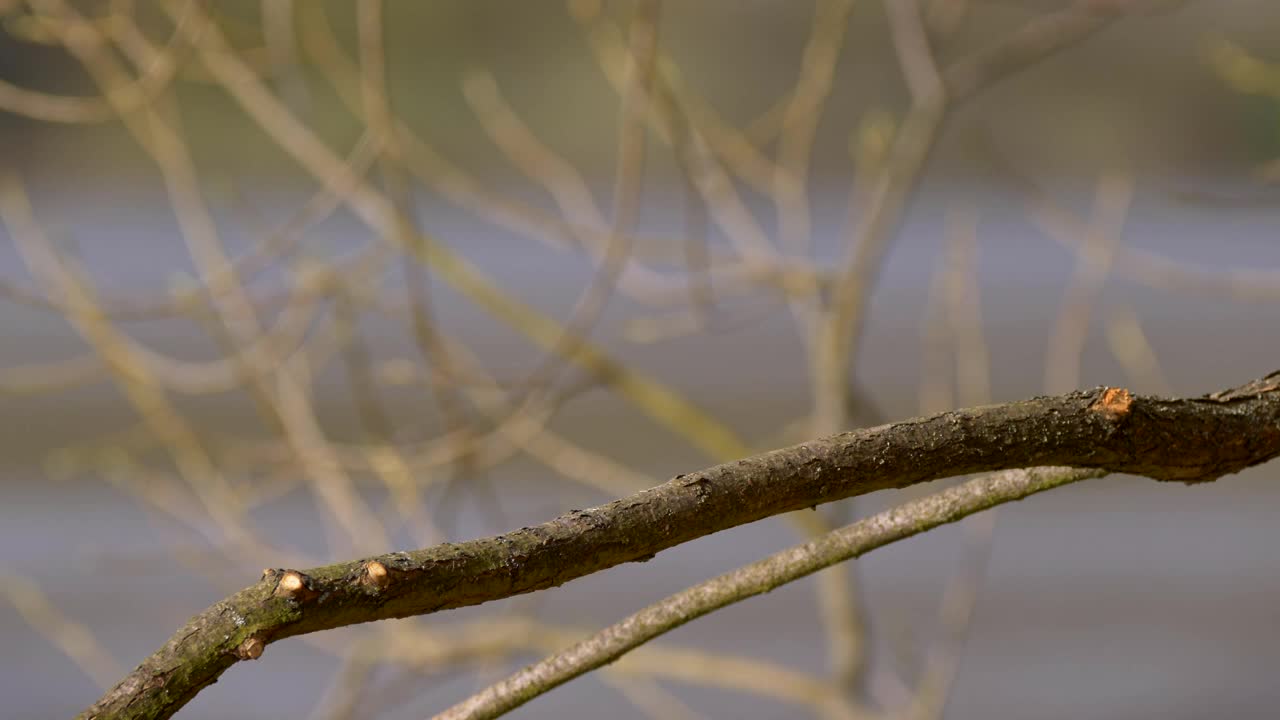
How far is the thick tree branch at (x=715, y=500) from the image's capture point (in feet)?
0.61

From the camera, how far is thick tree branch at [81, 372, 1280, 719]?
7.4 inches

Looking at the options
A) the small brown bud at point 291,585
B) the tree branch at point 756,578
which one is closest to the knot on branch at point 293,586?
the small brown bud at point 291,585

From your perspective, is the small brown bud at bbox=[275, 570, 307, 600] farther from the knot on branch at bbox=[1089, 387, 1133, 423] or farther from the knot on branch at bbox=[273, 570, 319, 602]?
the knot on branch at bbox=[1089, 387, 1133, 423]

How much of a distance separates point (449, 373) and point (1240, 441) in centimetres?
46

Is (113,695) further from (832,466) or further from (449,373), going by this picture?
(449,373)

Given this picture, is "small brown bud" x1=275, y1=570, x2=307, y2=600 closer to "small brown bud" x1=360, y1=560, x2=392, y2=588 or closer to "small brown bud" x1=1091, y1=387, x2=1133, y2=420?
"small brown bud" x1=360, y1=560, x2=392, y2=588

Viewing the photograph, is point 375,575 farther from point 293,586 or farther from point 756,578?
point 756,578

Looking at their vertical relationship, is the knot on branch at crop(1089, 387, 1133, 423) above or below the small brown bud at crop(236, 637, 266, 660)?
above

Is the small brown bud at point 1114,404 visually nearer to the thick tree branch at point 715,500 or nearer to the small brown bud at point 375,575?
the thick tree branch at point 715,500

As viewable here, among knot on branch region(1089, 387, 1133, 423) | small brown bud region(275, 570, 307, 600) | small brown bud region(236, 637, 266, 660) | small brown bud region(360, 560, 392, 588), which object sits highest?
knot on branch region(1089, 387, 1133, 423)

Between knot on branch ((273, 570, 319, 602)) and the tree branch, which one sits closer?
knot on branch ((273, 570, 319, 602))

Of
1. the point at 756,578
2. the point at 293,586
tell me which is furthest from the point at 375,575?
the point at 756,578

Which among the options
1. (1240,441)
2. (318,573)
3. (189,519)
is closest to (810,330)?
(189,519)

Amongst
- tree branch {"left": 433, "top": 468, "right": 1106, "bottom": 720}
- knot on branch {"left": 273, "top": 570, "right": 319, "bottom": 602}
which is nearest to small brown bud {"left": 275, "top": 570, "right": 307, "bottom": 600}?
knot on branch {"left": 273, "top": 570, "right": 319, "bottom": 602}
